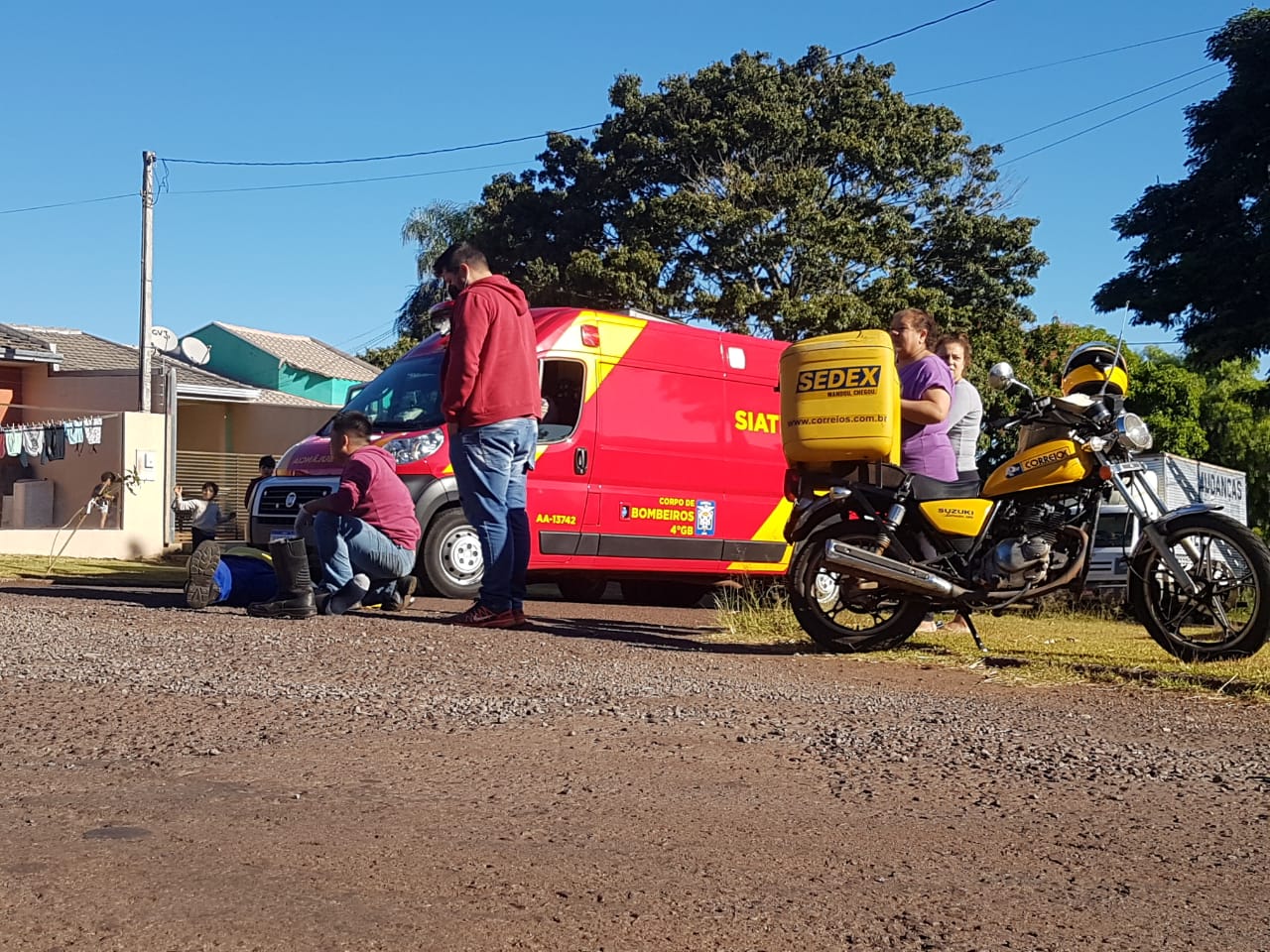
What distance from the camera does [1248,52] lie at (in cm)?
2530

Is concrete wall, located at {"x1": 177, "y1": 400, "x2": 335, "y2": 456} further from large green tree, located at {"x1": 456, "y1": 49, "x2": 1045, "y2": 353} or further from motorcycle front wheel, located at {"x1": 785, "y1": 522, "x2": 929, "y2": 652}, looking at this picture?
motorcycle front wheel, located at {"x1": 785, "y1": 522, "x2": 929, "y2": 652}

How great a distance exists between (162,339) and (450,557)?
15781 mm

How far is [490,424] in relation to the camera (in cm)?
785

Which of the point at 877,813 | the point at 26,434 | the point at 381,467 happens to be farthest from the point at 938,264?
the point at 877,813

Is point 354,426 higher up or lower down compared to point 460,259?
lower down

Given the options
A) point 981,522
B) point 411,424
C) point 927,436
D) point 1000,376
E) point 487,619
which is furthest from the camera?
point 411,424

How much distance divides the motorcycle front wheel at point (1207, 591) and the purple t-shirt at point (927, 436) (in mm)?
1399

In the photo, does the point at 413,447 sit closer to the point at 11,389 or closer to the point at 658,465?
the point at 658,465

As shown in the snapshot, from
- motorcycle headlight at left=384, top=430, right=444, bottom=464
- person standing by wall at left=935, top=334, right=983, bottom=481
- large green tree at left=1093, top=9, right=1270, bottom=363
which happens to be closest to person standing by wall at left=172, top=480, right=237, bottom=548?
motorcycle headlight at left=384, top=430, right=444, bottom=464

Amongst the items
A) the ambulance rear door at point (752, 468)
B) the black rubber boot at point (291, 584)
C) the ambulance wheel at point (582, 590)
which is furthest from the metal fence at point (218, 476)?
the black rubber boot at point (291, 584)

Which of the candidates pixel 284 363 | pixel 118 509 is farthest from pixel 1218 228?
pixel 284 363

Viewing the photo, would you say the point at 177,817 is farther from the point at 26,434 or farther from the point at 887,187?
the point at 887,187

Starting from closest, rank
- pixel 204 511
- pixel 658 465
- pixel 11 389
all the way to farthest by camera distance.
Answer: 1. pixel 658 465
2. pixel 204 511
3. pixel 11 389

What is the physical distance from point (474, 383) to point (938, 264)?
32.2 meters
